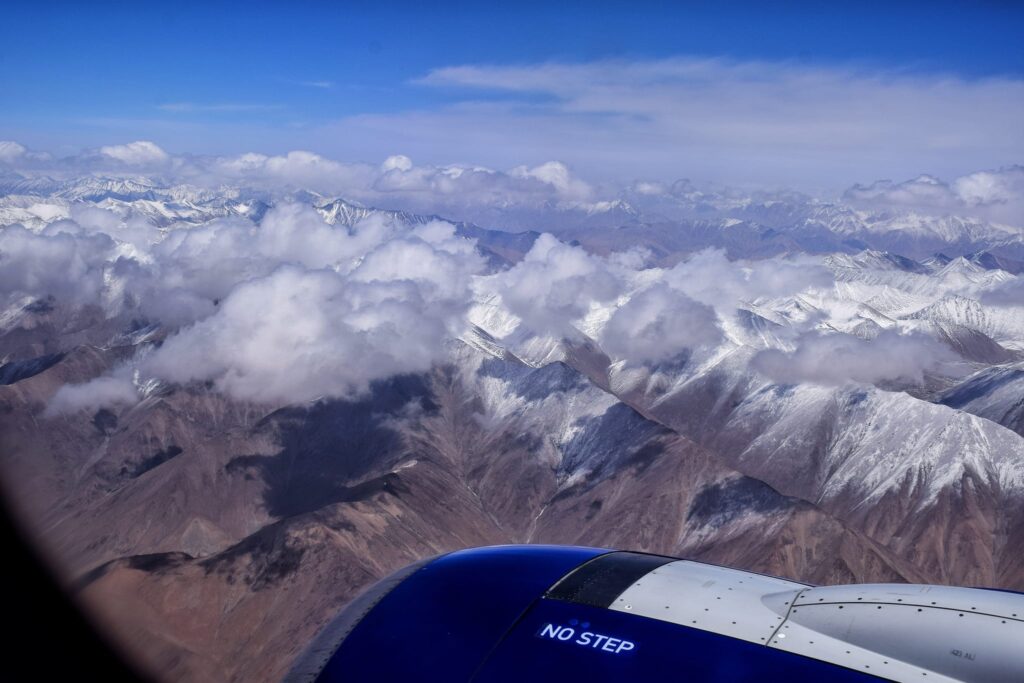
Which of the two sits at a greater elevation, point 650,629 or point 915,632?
point 915,632

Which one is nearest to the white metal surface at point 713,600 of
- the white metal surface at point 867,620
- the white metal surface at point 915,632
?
the white metal surface at point 867,620

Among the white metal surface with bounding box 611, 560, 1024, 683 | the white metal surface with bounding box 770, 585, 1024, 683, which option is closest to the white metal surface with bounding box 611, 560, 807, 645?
the white metal surface with bounding box 611, 560, 1024, 683

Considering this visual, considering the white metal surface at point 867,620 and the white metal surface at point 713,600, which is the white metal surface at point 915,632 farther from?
the white metal surface at point 713,600

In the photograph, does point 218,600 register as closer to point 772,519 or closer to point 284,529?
point 284,529

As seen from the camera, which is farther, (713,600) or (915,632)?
(713,600)

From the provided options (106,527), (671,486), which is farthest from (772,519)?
(106,527)

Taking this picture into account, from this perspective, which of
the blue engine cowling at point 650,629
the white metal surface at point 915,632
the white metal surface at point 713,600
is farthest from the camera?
the white metal surface at point 713,600

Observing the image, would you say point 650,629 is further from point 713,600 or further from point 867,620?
point 867,620

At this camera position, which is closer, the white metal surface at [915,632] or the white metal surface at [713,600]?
the white metal surface at [915,632]

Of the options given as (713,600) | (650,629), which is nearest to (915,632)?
(713,600)
